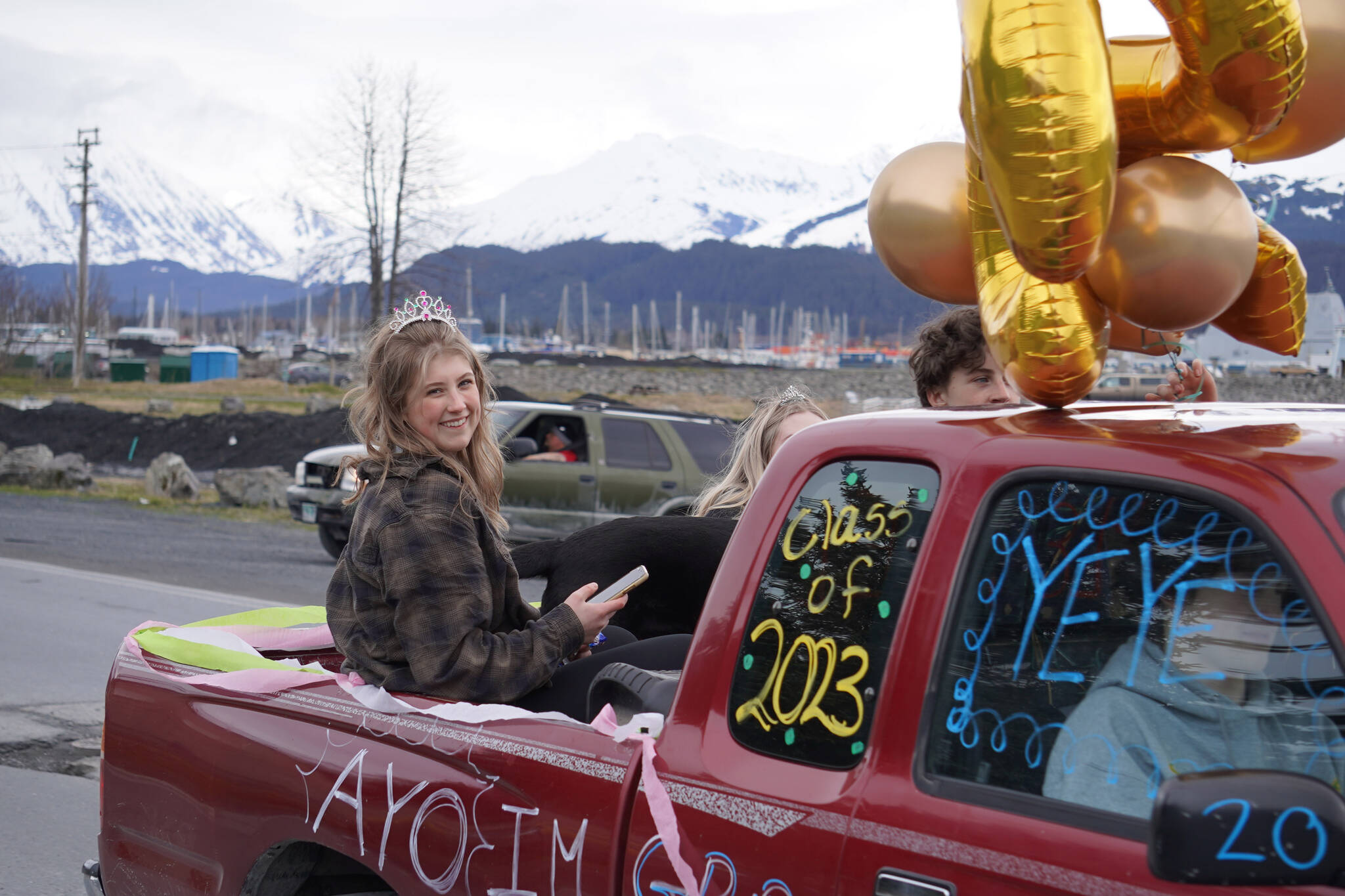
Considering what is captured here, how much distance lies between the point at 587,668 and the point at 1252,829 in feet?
5.36

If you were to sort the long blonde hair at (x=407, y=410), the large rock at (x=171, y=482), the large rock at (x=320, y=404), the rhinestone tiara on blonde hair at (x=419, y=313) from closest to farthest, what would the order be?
the long blonde hair at (x=407, y=410)
the rhinestone tiara on blonde hair at (x=419, y=313)
the large rock at (x=171, y=482)
the large rock at (x=320, y=404)

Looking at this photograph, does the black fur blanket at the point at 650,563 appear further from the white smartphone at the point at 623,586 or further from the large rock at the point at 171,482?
the large rock at the point at 171,482

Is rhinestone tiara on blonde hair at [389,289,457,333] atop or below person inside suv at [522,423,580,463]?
atop

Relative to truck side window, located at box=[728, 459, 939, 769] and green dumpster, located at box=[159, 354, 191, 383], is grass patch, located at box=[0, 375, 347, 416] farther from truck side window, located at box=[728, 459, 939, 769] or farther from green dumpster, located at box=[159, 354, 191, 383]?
truck side window, located at box=[728, 459, 939, 769]

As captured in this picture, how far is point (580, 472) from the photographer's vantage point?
13.3 meters

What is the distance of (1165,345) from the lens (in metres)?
2.67

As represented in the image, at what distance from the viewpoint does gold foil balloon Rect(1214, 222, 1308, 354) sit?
2.45m

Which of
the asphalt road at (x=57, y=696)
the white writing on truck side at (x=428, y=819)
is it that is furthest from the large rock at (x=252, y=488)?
the white writing on truck side at (x=428, y=819)

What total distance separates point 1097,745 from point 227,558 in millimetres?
12060

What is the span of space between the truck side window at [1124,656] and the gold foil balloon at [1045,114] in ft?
1.38

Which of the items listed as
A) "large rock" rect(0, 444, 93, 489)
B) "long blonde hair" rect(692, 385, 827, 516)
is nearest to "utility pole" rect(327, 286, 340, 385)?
"large rock" rect(0, 444, 93, 489)

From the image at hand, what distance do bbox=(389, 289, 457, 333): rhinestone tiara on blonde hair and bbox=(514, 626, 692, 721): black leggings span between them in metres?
0.94

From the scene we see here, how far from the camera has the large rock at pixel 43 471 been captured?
2083 centimetres

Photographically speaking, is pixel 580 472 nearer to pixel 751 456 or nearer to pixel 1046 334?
pixel 751 456
